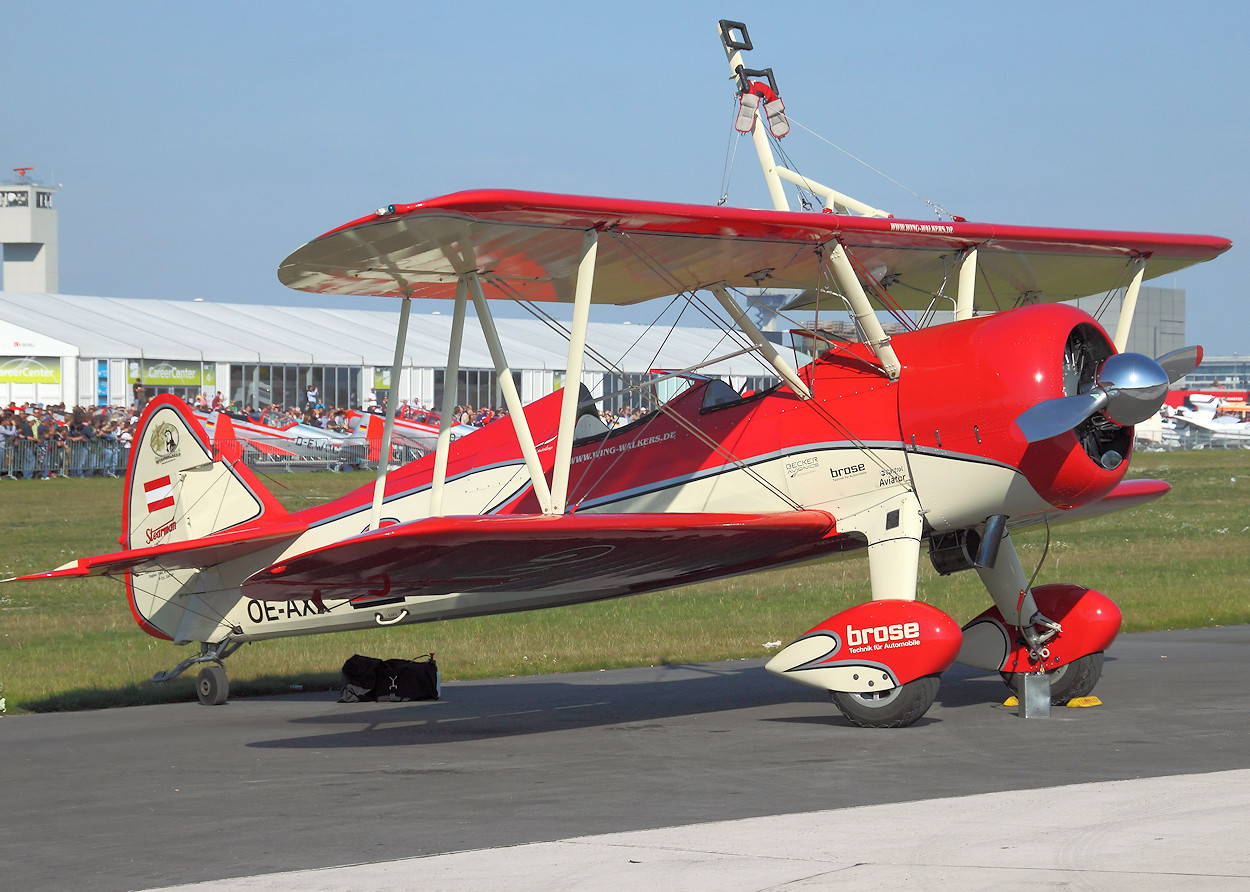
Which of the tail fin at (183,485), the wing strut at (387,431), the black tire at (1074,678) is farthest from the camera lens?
the tail fin at (183,485)

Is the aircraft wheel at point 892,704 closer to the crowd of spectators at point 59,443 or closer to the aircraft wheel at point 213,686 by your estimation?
the aircraft wheel at point 213,686

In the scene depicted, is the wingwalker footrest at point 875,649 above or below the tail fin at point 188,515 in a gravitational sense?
below

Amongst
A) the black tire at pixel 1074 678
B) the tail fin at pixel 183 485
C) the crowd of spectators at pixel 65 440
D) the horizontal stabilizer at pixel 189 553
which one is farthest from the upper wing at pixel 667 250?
the crowd of spectators at pixel 65 440

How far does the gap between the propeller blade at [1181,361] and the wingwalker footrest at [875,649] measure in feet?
8.17

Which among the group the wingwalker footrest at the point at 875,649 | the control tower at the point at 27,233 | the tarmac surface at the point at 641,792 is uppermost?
the control tower at the point at 27,233

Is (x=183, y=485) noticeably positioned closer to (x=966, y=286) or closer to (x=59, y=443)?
(x=966, y=286)

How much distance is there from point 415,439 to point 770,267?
124 ft

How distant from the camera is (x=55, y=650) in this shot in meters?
14.2

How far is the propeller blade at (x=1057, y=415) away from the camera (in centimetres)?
816

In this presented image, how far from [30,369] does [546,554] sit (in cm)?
3906

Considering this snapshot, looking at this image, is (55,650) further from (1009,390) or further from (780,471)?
(1009,390)

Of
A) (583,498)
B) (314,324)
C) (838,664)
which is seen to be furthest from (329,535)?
(314,324)

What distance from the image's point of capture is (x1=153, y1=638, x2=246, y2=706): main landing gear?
36.6 ft

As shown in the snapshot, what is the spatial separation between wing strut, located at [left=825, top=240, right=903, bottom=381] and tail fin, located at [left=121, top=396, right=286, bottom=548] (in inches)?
205
